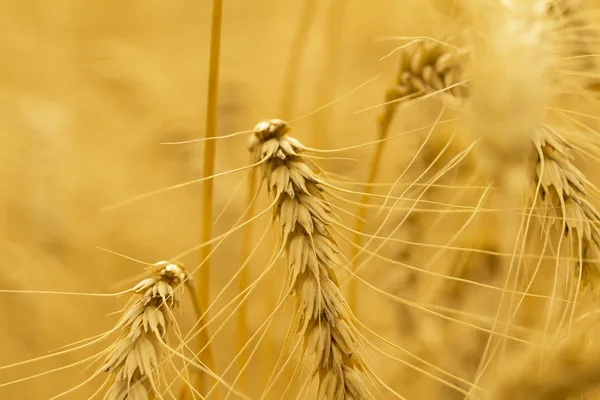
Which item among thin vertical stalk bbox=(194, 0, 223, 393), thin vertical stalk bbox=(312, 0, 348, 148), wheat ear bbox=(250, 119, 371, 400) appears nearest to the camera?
wheat ear bbox=(250, 119, 371, 400)

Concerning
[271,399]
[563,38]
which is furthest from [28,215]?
[563,38]

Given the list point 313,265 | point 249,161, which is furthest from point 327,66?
point 313,265

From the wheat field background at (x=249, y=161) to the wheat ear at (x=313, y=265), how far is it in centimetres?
2

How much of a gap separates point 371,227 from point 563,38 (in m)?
0.39

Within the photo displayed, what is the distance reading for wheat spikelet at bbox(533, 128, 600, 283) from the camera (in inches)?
14.9

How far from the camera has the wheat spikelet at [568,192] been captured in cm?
38

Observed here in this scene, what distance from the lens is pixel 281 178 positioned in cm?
36

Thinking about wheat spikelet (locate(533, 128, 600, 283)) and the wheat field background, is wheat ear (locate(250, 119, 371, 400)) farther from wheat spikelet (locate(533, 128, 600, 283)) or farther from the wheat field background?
wheat spikelet (locate(533, 128, 600, 283))

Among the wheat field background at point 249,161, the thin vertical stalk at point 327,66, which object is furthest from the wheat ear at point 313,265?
the thin vertical stalk at point 327,66

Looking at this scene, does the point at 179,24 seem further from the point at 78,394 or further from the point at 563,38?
the point at 563,38

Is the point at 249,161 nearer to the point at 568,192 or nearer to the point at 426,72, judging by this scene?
the point at 426,72

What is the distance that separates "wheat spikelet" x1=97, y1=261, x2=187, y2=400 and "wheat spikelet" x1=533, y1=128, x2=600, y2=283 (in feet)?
0.72

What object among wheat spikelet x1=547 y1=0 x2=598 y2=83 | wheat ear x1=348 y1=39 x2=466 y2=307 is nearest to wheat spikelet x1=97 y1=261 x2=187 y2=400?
wheat ear x1=348 y1=39 x2=466 y2=307

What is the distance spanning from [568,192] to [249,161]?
0.90ft
